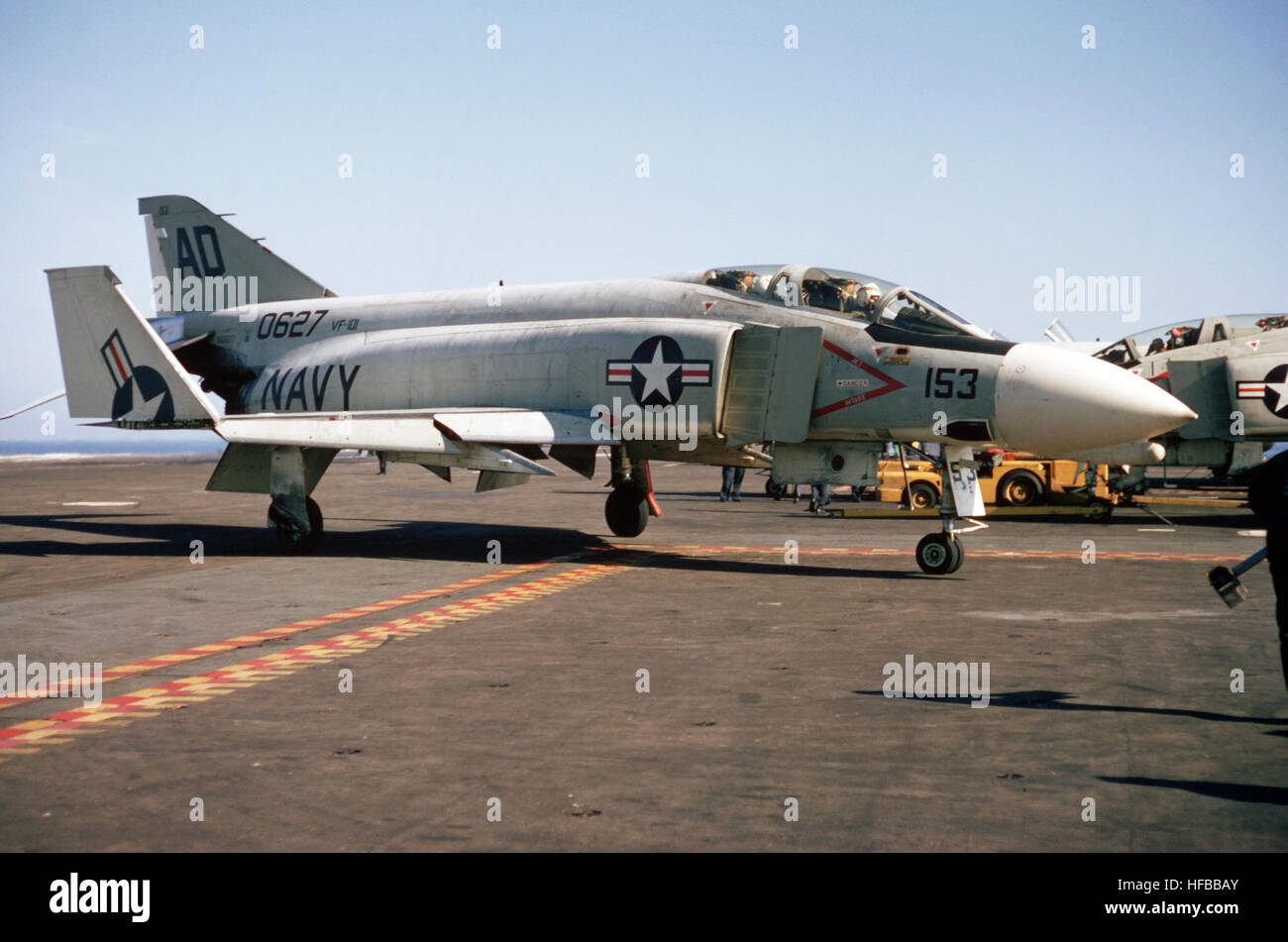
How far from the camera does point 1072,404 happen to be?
501 inches

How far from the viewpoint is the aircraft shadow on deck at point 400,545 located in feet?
50.3

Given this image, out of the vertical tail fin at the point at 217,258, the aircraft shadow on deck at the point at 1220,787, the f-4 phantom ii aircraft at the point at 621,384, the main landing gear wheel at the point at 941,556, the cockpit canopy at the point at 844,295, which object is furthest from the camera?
the vertical tail fin at the point at 217,258

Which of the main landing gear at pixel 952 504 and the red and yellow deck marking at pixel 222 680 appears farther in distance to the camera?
the main landing gear at pixel 952 504

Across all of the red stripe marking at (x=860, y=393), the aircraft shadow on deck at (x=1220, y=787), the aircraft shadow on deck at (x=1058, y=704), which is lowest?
the aircraft shadow on deck at (x=1058, y=704)

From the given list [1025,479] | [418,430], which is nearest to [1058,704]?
[418,430]

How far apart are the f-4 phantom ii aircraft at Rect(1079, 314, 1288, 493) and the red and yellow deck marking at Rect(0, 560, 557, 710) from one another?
13506 millimetres

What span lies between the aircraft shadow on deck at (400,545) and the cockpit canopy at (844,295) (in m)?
3.33

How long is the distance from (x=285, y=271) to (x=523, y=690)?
1569cm

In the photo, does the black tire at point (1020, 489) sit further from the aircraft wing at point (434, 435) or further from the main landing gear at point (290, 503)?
the main landing gear at point (290, 503)

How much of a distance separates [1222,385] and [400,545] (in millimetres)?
15924

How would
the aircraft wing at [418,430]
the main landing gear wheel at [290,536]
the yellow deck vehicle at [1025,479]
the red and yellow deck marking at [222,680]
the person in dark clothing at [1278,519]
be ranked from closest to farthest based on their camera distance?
the person in dark clothing at [1278,519] → the red and yellow deck marking at [222,680] → the aircraft wing at [418,430] → the main landing gear wheel at [290,536] → the yellow deck vehicle at [1025,479]

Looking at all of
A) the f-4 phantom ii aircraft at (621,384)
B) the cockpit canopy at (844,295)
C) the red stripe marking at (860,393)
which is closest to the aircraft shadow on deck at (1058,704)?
the f-4 phantom ii aircraft at (621,384)

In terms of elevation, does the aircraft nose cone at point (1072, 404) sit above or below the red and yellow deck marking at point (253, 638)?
above


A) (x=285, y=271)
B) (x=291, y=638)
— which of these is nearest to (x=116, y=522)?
(x=285, y=271)
